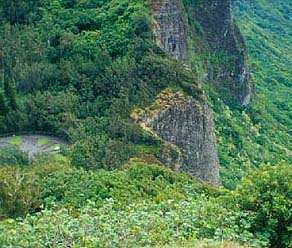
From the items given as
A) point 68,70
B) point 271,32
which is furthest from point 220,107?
point 271,32

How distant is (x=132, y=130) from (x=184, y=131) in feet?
17.1

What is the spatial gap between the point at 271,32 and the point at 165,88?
208ft

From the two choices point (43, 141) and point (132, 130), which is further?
point (43, 141)

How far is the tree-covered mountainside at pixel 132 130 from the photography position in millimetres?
13297

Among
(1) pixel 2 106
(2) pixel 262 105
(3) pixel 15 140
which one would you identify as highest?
(1) pixel 2 106

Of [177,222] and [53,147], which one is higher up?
[177,222]

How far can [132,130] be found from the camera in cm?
3344

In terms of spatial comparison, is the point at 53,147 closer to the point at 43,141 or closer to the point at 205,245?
the point at 43,141

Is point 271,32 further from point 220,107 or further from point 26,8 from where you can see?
point 26,8

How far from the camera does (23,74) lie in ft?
118

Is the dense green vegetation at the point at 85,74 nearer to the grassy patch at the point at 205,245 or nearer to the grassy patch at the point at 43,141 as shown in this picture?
the grassy patch at the point at 43,141

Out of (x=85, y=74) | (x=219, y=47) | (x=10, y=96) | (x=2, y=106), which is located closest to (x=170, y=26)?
(x=85, y=74)

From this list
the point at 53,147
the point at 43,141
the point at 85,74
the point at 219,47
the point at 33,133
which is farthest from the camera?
the point at 219,47

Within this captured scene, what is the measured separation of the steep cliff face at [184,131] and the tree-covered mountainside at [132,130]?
0.25 feet
